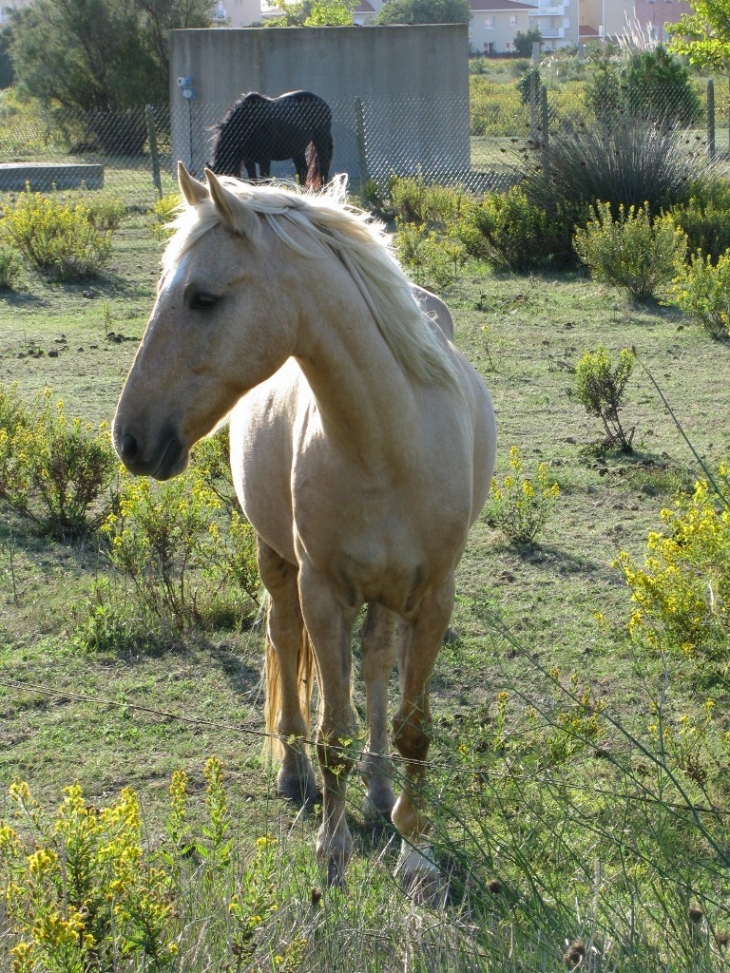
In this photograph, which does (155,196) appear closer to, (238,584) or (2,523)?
(2,523)

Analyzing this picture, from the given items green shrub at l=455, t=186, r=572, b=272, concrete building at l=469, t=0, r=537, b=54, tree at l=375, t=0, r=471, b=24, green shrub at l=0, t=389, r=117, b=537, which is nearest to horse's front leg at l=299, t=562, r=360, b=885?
green shrub at l=0, t=389, r=117, b=537

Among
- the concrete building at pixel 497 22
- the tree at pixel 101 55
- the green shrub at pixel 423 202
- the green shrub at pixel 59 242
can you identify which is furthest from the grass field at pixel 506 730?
the concrete building at pixel 497 22

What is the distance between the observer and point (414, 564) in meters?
3.08

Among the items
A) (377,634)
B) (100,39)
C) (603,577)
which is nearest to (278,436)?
(377,634)

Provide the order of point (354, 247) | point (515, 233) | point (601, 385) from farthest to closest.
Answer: point (515, 233) < point (601, 385) < point (354, 247)

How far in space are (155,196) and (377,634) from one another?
659 inches

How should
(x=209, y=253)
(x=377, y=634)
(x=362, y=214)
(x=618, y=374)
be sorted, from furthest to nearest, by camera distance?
(x=618, y=374)
(x=377, y=634)
(x=362, y=214)
(x=209, y=253)

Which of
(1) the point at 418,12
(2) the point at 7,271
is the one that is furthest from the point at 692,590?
(1) the point at 418,12

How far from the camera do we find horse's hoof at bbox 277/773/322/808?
3.77m

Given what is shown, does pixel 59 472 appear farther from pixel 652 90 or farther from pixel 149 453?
pixel 652 90

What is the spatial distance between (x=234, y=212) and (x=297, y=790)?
6.81 ft

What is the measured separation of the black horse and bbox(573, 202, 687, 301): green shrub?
5.89m

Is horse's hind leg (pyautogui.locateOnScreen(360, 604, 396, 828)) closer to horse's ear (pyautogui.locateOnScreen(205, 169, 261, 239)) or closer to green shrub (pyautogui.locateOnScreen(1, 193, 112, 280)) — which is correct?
horse's ear (pyautogui.locateOnScreen(205, 169, 261, 239))

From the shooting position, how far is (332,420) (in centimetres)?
300
